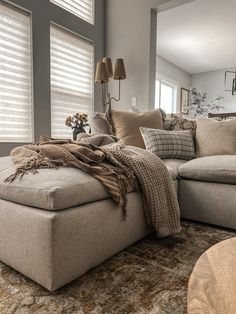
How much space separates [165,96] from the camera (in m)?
7.04

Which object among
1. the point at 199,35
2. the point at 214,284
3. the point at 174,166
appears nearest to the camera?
the point at 214,284

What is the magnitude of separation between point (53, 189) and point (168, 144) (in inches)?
54.2

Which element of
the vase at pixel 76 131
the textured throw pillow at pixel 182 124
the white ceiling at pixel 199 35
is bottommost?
the vase at pixel 76 131

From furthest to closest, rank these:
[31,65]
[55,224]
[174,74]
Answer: [174,74] → [31,65] → [55,224]

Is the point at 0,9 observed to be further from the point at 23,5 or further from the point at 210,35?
the point at 210,35

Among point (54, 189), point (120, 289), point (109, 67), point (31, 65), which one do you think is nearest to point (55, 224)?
point (54, 189)

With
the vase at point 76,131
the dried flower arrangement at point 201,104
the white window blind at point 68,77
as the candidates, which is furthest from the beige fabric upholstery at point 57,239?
the dried flower arrangement at point 201,104

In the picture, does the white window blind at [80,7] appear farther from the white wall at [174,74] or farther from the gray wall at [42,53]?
the white wall at [174,74]

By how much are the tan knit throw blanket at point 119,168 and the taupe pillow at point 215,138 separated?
0.83 meters

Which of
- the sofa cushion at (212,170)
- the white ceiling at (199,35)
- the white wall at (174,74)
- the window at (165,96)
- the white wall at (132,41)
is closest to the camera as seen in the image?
the sofa cushion at (212,170)

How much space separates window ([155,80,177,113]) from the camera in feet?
21.9

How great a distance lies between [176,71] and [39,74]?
17.1 feet

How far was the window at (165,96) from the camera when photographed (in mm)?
6668

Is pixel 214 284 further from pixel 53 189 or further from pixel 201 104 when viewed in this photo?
pixel 201 104
